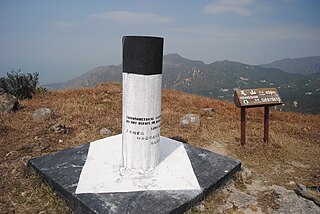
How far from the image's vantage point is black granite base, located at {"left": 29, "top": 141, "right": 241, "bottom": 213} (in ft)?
10.8

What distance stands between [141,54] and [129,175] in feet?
6.01

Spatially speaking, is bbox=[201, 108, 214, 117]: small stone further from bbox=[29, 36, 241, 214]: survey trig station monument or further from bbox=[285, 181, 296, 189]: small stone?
bbox=[29, 36, 241, 214]: survey trig station monument

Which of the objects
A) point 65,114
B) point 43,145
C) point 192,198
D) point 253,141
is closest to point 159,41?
point 192,198

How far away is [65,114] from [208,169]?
5.87 m

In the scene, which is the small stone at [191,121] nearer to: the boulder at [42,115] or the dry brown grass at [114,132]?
the dry brown grass at [114,132]

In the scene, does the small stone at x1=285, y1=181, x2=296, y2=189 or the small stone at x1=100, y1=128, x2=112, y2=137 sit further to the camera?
the small stone at x1=100, y1=128, x2=112, y2=137

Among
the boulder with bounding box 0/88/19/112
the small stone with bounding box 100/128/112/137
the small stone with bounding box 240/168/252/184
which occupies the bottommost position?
the small stone with bounding box 240/168/252/184

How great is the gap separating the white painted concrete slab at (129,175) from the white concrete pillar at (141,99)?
24cm

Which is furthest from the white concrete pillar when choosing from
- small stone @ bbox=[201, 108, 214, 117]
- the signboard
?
small stone @ bbox=[201, 108, 214, 117]

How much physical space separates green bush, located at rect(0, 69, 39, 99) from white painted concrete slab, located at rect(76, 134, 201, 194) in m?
8.35

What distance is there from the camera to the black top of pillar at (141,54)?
3832 millimetres

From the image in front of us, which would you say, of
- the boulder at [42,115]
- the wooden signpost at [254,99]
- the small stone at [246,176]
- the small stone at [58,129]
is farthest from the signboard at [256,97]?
the boulder at [42,115]

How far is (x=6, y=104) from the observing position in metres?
8.68

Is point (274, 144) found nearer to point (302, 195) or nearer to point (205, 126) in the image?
point (205, 126)
